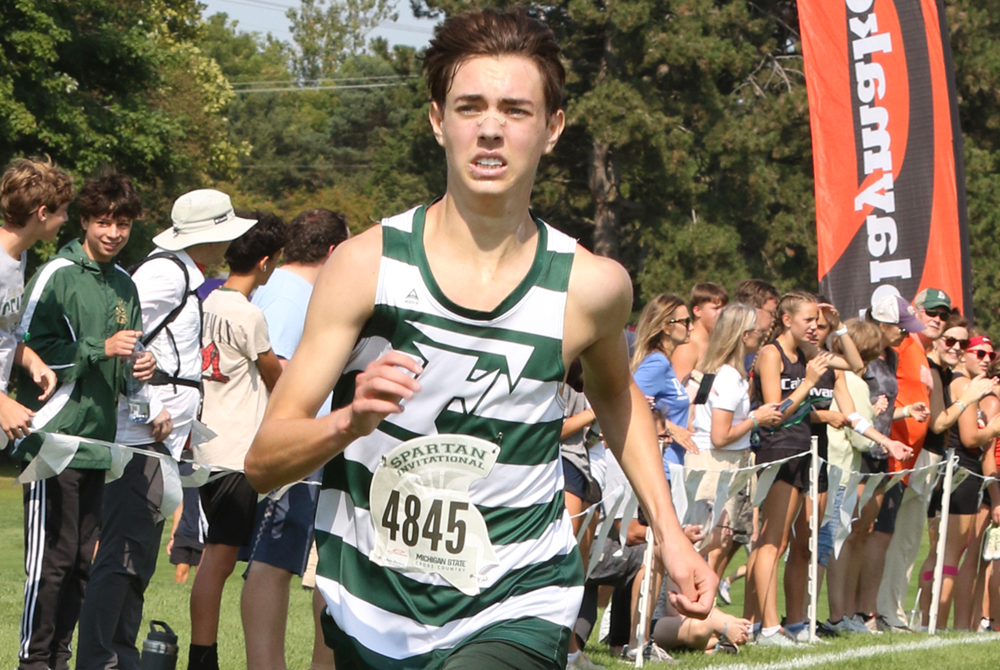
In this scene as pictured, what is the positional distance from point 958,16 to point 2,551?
1147 inches

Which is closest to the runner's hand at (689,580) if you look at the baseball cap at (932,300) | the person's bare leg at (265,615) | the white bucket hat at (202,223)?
the person's bare leg at (265,615)

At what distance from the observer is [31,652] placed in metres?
5.45

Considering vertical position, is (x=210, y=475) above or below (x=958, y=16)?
below

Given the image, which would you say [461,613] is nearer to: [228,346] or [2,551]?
[228,346]

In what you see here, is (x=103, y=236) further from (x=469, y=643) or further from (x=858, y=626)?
(x=858, y=626)

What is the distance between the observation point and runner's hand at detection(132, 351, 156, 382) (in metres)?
5.75

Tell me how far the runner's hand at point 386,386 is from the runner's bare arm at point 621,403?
66 centimetres

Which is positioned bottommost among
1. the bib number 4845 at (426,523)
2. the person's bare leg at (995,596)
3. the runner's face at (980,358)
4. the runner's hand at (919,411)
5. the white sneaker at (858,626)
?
the person's bare leg at (995,596)

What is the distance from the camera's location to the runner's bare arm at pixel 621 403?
3.02 metres

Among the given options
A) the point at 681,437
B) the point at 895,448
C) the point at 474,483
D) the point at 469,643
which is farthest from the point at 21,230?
the point at 895,448

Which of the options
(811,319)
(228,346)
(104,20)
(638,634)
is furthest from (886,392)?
(104,20)

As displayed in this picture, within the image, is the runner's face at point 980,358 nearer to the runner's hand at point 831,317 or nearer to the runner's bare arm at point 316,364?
the runner's hand at point 831,317

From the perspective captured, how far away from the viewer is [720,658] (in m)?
7.57

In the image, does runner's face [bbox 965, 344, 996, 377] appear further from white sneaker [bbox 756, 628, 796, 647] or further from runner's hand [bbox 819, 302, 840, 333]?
white sneaker [bbox 756, 628, 796, 647]
